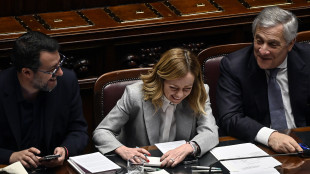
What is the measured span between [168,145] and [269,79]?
91cm

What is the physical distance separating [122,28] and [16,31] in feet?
2.58

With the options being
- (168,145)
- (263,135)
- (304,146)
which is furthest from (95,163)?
(304,146)

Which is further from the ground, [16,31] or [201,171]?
[16,31]

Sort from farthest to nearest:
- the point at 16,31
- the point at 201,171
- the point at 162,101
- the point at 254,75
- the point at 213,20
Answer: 1. the point at 213,20
2. the point at 16,31
3. the point at 254,75
4. the point at 162,101
5. the point at 201,171

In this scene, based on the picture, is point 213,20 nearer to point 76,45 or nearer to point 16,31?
point 76,45

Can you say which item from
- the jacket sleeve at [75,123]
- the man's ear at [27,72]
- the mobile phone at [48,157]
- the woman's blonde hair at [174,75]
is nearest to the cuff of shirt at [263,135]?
the woman's blonde hair at [174,75]

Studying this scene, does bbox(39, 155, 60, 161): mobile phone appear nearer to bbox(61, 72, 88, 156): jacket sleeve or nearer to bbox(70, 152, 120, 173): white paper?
bbox(70, 152, 120, 173): white paper

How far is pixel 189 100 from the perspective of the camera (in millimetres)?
3723

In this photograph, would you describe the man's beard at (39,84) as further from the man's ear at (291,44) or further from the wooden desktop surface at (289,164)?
the man's ear at (291,44)

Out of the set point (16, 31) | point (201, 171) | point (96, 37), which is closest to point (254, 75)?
point (201, 171)

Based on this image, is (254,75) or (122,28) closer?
(254,75)

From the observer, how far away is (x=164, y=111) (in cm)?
373

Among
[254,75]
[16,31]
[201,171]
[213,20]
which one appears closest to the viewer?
[201,171]

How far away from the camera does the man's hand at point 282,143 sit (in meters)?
3.41
